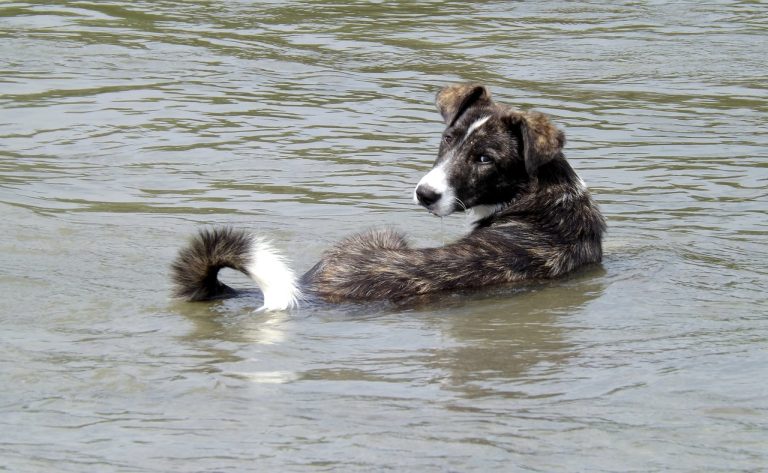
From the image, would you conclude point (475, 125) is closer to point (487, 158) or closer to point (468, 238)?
point (487, 158)

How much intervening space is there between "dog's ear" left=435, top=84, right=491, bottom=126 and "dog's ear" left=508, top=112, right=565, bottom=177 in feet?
1.58

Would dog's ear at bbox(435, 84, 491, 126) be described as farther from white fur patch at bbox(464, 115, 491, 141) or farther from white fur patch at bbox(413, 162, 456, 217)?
white fur patch at bbox(413, 162, 456, 217)

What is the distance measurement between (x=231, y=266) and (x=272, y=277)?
0.68 ft

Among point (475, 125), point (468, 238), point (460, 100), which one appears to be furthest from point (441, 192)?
point (460, 100)

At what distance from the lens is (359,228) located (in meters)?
8.95

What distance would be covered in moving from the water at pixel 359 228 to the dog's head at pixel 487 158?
69 centimetres

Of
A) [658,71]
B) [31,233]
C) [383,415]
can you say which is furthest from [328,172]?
[383,415]

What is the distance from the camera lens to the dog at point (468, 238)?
7.02m

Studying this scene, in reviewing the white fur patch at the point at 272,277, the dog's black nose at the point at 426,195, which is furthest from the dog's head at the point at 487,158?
the white fur patch at the point at 272,277

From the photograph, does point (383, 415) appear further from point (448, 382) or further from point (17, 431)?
point (17, 431)

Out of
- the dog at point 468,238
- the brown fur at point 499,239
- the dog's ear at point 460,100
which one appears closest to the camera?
the dog at point 468,238

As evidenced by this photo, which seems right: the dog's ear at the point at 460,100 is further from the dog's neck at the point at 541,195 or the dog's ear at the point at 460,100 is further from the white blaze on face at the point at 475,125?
the dog's neck at the point at 541,195

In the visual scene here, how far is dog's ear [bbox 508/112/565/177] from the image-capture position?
780cm

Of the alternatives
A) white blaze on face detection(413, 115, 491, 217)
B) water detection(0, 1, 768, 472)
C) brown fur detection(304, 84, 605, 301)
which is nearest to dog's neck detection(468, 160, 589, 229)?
brown fur detection(304, 84, 605, 301)
